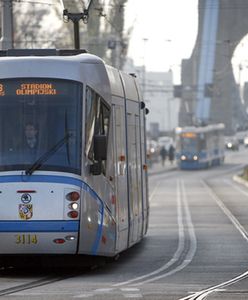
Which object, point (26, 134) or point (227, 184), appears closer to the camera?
point (26, 134)

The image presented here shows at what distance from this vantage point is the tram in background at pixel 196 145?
8700 cm

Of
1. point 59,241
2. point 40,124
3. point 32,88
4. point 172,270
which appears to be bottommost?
point 172,270

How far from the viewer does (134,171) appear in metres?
20.5

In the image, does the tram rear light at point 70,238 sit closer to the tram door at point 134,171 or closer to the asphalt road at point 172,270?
the asphalt road at point 172,270

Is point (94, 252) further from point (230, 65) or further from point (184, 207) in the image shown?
point (230, 65)

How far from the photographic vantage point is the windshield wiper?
1652 centimetres

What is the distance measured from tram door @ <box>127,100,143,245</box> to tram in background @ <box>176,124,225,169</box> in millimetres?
65677

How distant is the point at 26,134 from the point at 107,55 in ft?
171

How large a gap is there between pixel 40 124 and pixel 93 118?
2.61 feet

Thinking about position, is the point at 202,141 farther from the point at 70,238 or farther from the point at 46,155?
the point at 70,238

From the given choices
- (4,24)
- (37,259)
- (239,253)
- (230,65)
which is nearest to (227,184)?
(230,65)

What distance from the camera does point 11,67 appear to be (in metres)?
17.1

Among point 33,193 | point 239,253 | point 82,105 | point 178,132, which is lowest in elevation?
point 178,132

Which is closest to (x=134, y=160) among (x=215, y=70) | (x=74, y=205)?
(x=74, y=205)
